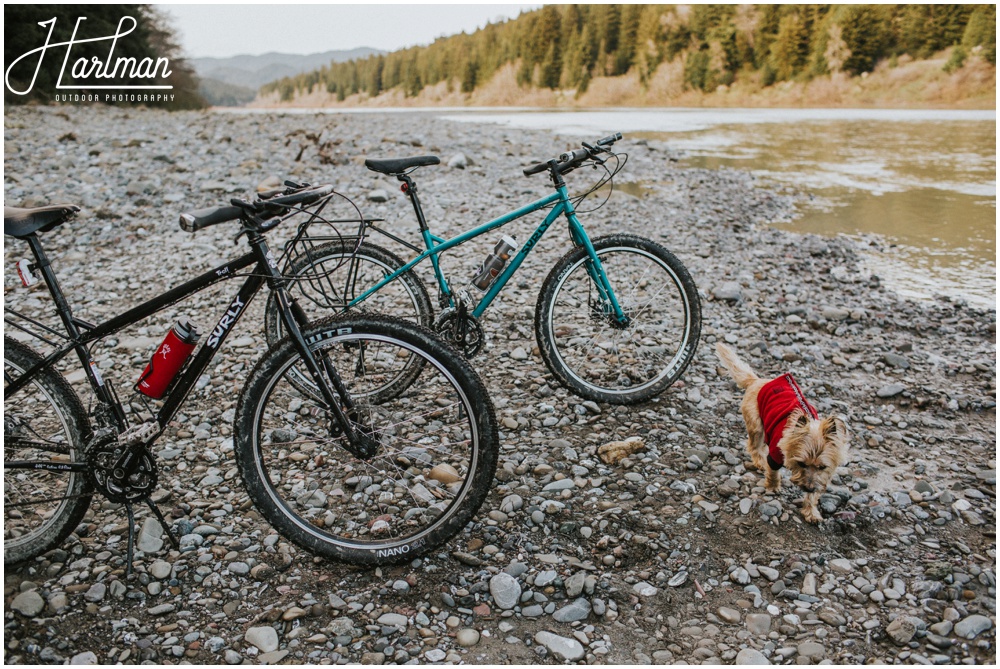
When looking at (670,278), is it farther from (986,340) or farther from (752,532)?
(986,340)

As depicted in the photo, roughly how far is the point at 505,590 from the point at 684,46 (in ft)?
271

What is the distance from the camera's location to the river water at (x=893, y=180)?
30.0ft

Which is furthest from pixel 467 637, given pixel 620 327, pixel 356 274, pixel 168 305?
pixel 356 274

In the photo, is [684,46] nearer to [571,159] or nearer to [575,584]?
[571,159]

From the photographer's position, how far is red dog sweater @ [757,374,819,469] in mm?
3699

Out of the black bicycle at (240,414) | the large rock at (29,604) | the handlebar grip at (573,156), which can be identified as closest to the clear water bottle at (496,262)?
the handlebar grip at (573,156)

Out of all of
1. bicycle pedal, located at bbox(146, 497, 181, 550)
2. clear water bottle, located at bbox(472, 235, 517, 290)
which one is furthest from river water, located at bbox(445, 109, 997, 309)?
bicycle pedal, located at bbox(146, 497, 181, 550)

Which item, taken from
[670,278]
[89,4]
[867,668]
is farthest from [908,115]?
[89,4]

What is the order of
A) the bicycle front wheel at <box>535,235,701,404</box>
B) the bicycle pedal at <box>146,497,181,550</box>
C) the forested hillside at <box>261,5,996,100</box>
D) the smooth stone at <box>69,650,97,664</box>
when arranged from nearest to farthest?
the smooth stone at <box>69,650,97,664</box>, the bicycle pedal at <box>146,497,181,550</box>, the bicycle front wheel at <box>535,235,701,404</box>, the forested hillside at <box>261,5,996,100</box>

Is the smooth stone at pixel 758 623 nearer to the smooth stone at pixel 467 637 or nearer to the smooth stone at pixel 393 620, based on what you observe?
the smooth stone at pixel 467 637

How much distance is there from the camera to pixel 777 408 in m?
3.79

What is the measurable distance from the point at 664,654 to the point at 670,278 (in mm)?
2878

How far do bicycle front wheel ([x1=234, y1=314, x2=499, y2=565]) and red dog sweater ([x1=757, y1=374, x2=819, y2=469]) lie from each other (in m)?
1.81

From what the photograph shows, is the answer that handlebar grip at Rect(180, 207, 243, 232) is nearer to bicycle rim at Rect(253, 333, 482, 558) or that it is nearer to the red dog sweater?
bicycle rim at Rect(253, 333, 482, 558)
